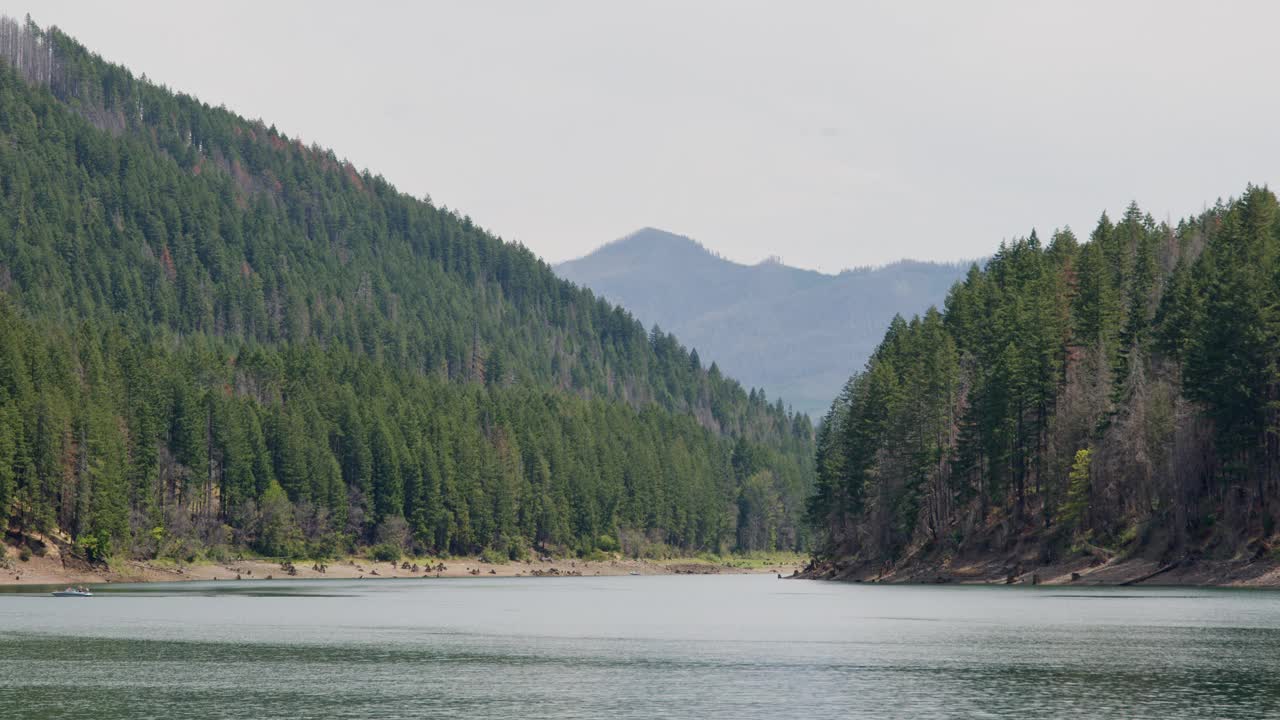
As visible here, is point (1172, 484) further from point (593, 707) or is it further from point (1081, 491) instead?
point (593, 707)

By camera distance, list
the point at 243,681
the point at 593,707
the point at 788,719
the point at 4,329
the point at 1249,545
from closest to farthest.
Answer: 1. the point at 788,719
2. the point at 593,707
3. the point at 243,681
4. the point at 1249,545
5. the point at 4,329

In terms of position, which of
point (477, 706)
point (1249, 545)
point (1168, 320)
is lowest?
point (477, 706)

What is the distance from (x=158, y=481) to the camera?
599ft

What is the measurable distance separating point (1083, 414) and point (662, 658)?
72032mm

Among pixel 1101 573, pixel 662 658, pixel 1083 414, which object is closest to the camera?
pixel 662 658

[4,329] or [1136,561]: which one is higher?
[4,329]

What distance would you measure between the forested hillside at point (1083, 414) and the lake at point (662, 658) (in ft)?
31.6

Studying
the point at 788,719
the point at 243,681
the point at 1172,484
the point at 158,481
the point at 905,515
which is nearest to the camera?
the point at 788,719

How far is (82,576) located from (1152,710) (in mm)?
124002

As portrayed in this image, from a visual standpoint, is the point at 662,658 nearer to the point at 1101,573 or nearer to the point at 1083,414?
the point at 1101,573

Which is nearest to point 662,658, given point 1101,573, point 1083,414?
point 1101,573

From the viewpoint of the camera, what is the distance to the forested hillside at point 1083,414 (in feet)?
363

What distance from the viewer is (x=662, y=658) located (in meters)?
68.6

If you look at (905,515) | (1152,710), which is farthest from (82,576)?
(1152,710)
